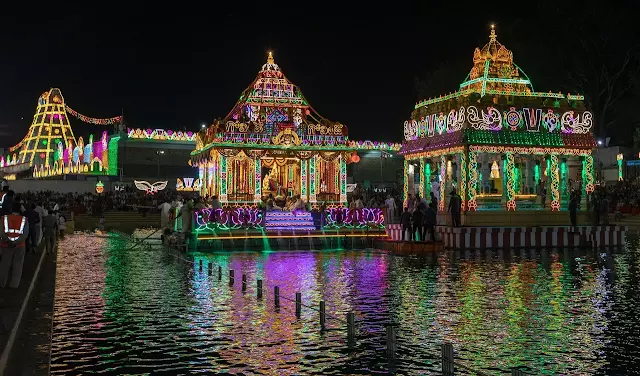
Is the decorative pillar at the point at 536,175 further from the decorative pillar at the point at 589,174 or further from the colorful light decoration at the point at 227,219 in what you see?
the colorful light decoration at the point at 227,219

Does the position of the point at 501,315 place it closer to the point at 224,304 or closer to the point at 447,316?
the point at 447,316

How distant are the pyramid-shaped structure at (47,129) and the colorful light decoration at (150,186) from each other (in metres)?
37.1

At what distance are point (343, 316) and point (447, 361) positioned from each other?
15.2 ft

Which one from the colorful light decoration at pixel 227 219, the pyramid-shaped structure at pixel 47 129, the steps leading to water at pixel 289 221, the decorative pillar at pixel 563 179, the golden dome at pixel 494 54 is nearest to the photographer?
the colorful light decoration at pixel 227 219

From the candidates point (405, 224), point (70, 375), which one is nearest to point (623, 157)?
point (405, 224)

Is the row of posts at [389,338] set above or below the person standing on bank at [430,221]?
below

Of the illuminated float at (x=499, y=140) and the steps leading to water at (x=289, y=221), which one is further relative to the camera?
the steps leading to water at (x=289, y=221)

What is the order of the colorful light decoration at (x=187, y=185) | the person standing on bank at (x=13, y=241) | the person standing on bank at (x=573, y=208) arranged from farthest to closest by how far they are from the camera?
1. the colorful light decoration at (x=187, y=185)
2. the person standing on bank at (x=573, y=208)
3. the person standing on bank at (x=13, y=241)

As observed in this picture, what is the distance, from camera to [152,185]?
65938mm

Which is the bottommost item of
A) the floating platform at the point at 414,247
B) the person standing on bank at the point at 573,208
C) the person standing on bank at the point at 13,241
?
the floating platform at the point at 414,247

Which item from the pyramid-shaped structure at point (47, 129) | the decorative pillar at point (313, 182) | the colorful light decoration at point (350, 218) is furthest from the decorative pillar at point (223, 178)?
the pyramid-shaped structure at point (47, 129)

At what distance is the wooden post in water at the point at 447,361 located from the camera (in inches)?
313

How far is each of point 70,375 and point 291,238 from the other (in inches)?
777

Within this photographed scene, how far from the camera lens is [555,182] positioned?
30562 mm
